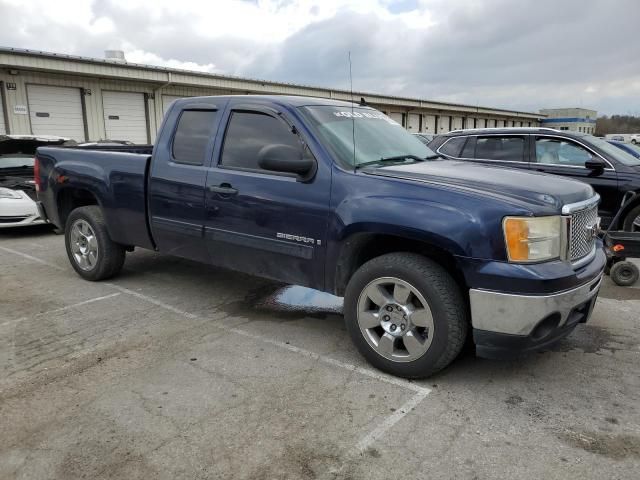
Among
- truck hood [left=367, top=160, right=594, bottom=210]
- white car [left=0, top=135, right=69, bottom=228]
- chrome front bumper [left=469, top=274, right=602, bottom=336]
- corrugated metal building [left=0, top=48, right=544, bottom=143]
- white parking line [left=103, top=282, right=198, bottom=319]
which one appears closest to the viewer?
chrome front bumper [left=469, top=274, right=602, bottom=336]

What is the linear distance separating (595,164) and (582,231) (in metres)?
4.18

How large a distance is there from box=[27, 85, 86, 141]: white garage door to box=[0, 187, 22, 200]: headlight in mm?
9317

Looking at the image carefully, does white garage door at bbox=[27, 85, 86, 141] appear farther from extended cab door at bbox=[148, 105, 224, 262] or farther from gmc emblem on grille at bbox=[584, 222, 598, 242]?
gmc emblem on grille at bbox=[584, 222, 598, 242]

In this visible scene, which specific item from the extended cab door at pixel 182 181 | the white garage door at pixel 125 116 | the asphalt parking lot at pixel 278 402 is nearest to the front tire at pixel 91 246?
the asphalt parking lot at pixel 278 402

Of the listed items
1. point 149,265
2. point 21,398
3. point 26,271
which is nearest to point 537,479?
point 21,398

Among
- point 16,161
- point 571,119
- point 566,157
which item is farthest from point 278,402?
point 571,119

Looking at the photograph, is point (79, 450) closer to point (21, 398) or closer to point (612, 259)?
point (21, 398)

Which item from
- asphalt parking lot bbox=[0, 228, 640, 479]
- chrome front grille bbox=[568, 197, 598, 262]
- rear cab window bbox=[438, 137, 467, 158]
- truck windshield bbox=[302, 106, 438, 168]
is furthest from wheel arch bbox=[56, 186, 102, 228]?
rear cab window bbox=[438, 137, 467, 158]

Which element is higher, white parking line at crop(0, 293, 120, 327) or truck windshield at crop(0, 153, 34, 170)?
truck windshield at crop(0, 153, 34, 170)

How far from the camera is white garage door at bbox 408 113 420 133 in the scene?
1369 inches

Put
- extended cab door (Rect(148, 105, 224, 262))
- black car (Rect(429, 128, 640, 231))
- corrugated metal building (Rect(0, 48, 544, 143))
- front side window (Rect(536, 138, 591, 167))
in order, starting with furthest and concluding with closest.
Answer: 1. corrugated metal building (Rect(0, 48, 544, 143))
2. front side window (Rect(536, 138, 591, 167))
3. black car (Rect(429, 128, 640, 231))
4. extended cab door (Rect(148, 105, 224, 262))

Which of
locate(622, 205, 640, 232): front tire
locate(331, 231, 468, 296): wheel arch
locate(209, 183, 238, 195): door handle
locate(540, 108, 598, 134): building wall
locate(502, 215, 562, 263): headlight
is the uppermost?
locate(540, 108, 598, 134): building wall

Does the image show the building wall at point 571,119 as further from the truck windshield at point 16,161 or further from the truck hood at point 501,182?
the truck hood at point 501,182

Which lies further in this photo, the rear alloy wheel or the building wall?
the building wall
